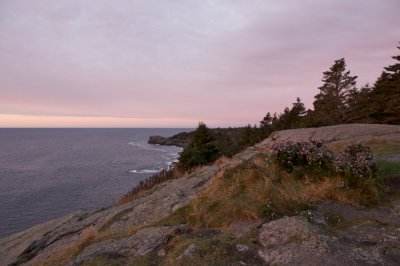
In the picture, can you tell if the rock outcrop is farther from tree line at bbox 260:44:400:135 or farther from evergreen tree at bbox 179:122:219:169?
evergreen tree at bbox 179:122:219:169

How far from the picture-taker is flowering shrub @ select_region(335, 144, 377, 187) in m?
8.56

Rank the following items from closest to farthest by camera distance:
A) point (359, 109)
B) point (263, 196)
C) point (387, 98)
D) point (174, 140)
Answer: point (263, 196) < point (387, 98) < point (359, 109) < point (174, 140)

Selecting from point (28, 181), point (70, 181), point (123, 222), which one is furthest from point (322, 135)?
point (28, 181)

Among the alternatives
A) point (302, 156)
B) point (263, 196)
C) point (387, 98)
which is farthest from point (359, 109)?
point (263, 196)

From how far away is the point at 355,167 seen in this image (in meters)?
8.81

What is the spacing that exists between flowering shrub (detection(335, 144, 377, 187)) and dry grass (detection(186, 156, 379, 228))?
271mm

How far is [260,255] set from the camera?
5.90m

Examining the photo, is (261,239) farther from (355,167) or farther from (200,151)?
(200,151)

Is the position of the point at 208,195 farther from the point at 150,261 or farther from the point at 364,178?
the point at 364,178

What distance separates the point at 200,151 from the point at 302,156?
88.2 feet

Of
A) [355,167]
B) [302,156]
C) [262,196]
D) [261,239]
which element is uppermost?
[302,156]

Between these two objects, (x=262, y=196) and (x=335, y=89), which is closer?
(x=262, y=196)

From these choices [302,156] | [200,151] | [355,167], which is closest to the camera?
[355,167]

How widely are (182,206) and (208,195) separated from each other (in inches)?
40.0
